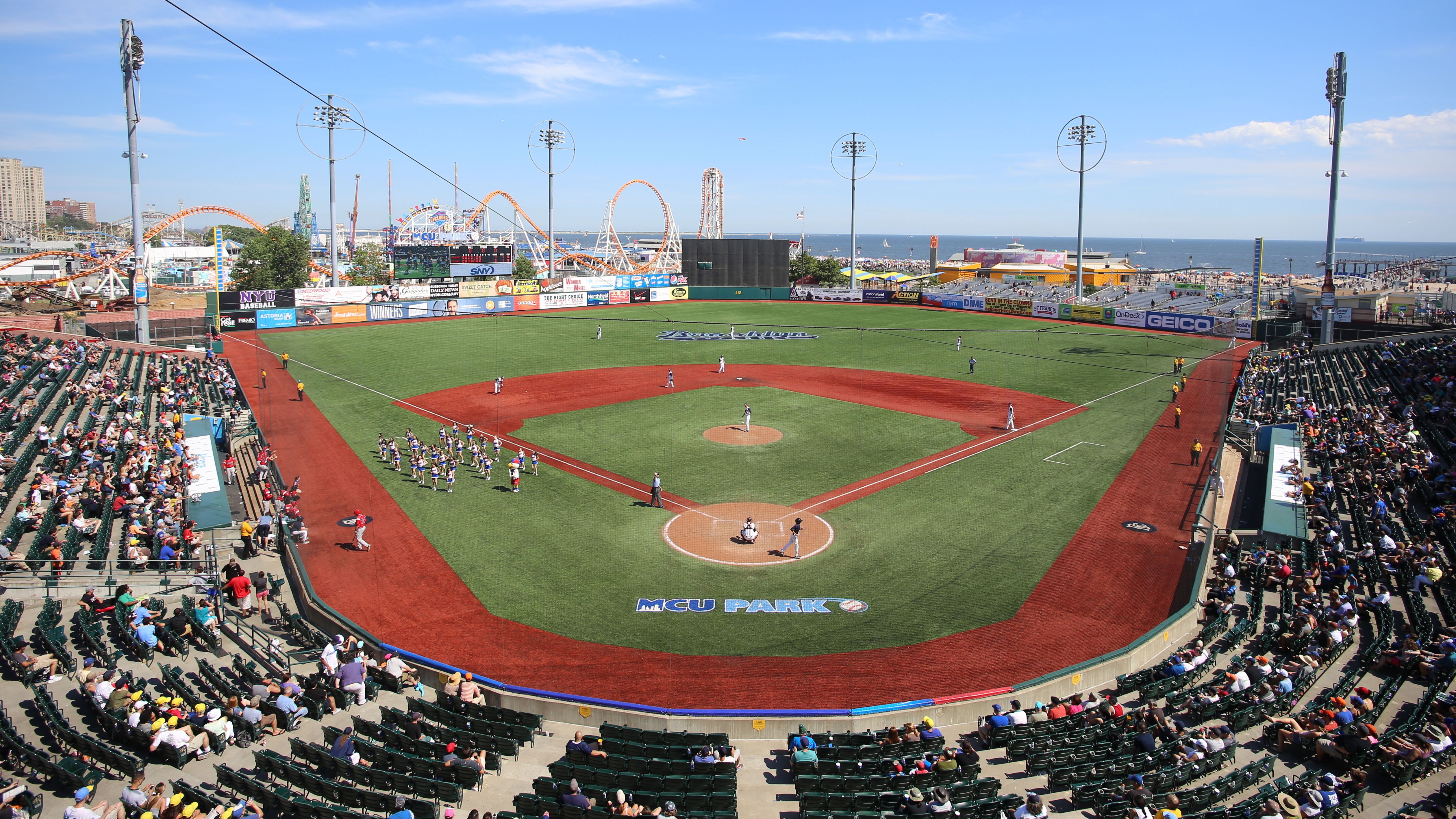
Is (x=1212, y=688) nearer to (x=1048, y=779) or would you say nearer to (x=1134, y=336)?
(x=1048, y=779)

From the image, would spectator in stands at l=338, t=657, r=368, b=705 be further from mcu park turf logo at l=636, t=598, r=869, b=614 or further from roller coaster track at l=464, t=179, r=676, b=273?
roller coaster track at l=464, t=179, r=676, b=273

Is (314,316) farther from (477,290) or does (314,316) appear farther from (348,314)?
(477,290)

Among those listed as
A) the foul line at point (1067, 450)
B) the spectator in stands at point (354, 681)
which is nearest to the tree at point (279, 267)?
the foul line at point (1067, 450)

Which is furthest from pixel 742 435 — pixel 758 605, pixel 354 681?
pixel 354 681

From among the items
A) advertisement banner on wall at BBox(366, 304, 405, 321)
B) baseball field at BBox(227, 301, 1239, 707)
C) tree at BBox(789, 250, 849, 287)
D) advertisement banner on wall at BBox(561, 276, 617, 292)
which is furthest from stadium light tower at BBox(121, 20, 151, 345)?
tree at BBox(789, 250, 849, 287)

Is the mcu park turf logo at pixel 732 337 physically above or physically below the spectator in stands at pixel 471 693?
above

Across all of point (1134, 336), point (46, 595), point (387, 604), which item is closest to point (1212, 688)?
point (387, 604)

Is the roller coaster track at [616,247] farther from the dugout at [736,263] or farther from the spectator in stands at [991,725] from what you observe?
the spectator in stands at [991,725]

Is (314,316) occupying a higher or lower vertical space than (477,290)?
lower
